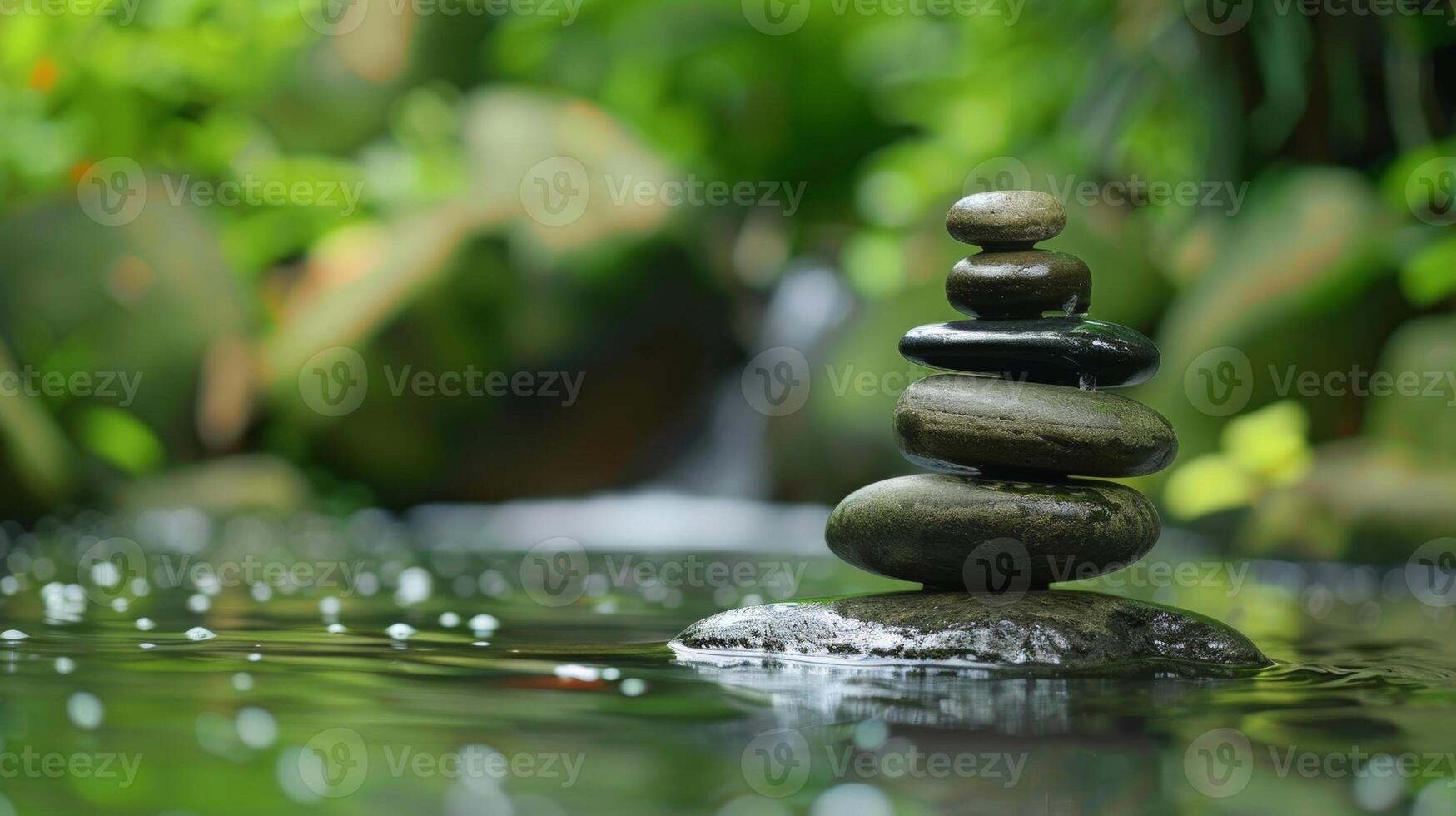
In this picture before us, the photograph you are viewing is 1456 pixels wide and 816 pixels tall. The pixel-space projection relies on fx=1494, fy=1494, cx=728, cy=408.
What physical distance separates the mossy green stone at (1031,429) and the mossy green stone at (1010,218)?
1.55ft

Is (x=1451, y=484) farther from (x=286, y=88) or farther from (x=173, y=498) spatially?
(x=286, y=88)

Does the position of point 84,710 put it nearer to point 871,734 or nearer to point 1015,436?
point 871,734

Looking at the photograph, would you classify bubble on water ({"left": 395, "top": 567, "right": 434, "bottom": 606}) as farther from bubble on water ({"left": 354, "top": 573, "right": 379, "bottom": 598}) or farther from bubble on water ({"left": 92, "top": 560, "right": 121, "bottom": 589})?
bubble on water ({"left": 92, "top": 560, "right": 121, "bottom": 589})

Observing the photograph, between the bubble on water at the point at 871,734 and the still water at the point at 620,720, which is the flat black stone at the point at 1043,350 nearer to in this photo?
the still water at the point at 620,720

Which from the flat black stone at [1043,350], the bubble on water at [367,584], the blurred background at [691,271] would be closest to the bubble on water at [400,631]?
the bubble on water at [367,584]

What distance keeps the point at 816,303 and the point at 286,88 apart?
683cm

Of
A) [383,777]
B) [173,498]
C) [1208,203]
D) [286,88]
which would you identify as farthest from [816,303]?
[383,777]

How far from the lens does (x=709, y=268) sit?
12.0 m

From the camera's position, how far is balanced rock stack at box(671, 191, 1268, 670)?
4.41 metres

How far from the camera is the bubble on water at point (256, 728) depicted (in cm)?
302

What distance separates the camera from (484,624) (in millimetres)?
5332

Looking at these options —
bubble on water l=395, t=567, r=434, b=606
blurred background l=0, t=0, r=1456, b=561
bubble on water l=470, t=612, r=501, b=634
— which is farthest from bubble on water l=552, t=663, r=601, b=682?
blurred background l=0, t=0, r=1456, b=561

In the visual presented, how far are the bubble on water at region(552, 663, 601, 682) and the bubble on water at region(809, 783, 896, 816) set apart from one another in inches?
53.7

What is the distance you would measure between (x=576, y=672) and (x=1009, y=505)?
4.62ft
